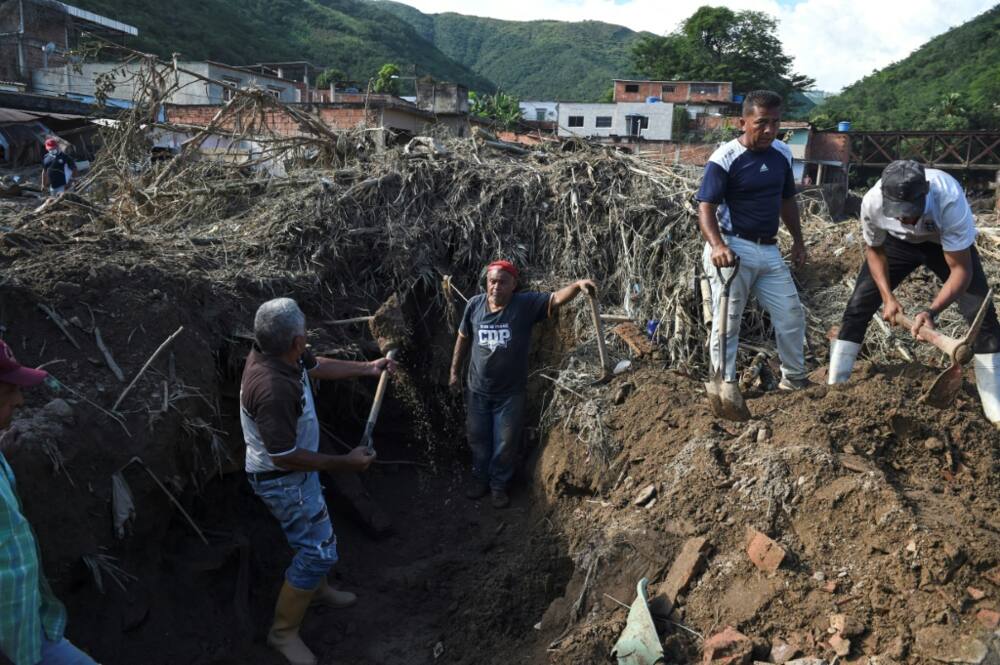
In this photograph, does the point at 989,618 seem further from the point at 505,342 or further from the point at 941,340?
the point at 505,342

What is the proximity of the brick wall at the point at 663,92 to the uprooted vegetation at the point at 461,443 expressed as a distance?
40.2 meters

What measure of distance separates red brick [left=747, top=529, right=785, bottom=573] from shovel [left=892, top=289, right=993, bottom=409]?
4.90ft

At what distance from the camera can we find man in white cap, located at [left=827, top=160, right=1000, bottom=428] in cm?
387

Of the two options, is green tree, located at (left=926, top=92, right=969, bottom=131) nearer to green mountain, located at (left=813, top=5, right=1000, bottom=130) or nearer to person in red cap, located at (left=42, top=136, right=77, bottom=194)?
green mountain, located at (left=813, top=5, right=1000, bottom=130)

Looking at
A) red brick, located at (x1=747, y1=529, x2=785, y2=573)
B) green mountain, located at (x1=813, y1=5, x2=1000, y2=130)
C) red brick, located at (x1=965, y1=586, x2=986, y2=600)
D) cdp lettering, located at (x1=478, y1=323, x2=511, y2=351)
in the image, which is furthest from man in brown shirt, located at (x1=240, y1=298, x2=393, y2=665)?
green mountain, located at (x1=813, y1=5, x2=1000, y2=130)

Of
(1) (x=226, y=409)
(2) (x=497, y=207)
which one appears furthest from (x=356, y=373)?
(2) (x=497, y=207)

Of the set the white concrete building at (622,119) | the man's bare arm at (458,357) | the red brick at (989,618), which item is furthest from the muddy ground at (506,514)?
the white concrete building at (622,119)

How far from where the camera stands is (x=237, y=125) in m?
7.54

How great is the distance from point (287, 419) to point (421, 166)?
405 cm

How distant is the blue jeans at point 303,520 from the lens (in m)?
3.60

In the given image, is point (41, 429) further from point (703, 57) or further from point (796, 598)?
point (703, 57)

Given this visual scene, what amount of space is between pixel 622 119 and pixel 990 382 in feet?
129

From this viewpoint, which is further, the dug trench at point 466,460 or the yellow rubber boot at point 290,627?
the yellow rubber boot at point 290,627

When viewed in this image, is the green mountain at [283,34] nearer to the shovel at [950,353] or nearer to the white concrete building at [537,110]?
the white concrete building at [537,110]
